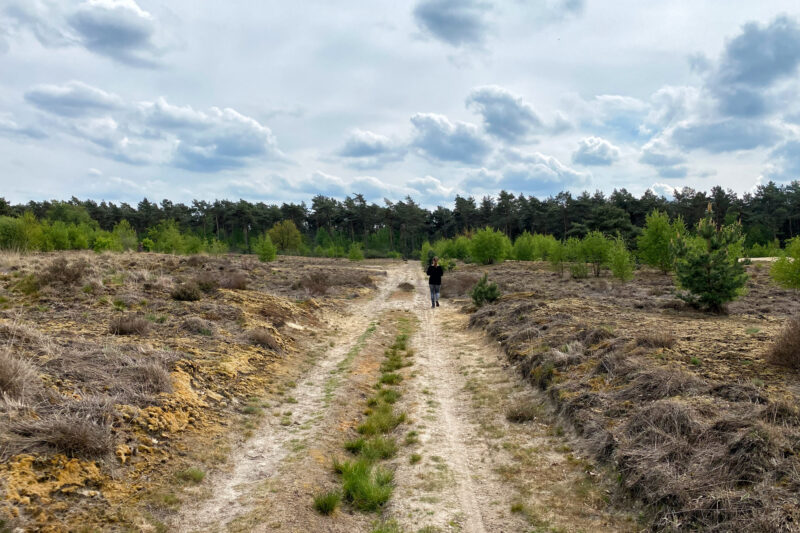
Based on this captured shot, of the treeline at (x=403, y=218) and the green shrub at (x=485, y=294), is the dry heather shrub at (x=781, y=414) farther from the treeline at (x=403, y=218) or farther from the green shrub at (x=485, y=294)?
the treeline at (x=403, y=218)

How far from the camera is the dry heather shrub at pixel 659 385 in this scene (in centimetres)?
637

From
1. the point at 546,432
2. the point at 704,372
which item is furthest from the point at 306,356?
the point at 704,372

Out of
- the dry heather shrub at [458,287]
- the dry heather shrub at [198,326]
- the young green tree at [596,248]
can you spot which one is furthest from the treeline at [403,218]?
the dry heather shrub at [198,326]

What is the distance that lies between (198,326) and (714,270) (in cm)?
1704

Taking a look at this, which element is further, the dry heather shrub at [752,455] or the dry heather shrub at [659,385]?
the dry heather shrub at [659,385]

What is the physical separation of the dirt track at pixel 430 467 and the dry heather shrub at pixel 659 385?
1.39 metres

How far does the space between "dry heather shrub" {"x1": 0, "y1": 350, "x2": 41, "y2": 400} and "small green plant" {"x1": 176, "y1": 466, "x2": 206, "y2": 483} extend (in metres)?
2.26

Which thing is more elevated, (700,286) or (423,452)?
(700,286)

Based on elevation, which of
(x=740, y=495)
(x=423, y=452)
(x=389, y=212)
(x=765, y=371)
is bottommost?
(x=423, y=452)

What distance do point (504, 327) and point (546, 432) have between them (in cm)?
687

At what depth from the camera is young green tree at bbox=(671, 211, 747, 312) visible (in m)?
14.3

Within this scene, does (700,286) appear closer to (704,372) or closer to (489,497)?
(704,372)

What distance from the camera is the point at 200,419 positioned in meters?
6.76

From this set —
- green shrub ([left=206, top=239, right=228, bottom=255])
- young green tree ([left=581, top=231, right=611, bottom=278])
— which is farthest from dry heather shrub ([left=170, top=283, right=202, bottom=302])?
green shrub ([left=206, top=239, right=228, bottom=255])
